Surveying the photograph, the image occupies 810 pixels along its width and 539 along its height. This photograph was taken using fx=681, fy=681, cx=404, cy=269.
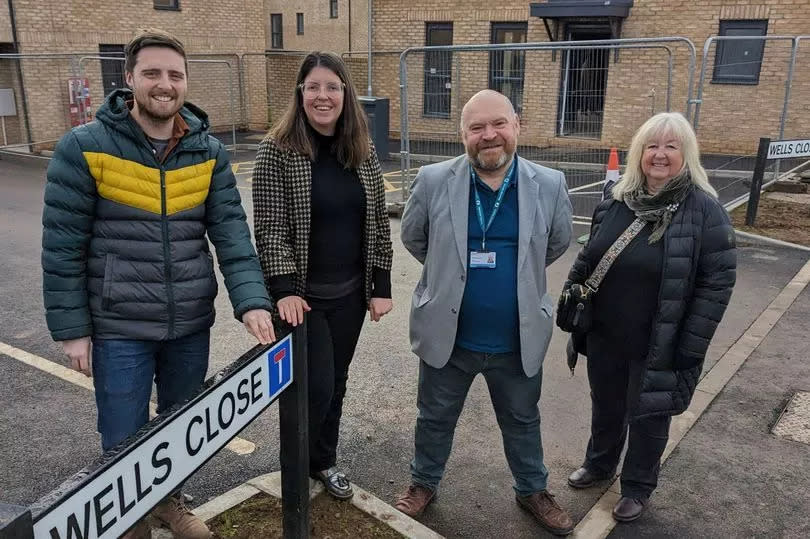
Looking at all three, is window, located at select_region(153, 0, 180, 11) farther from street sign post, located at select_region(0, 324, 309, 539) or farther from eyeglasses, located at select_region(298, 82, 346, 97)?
street sign post, located at select_region(0, 324, 309, 539)

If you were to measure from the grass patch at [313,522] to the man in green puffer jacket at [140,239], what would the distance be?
0.56 metres

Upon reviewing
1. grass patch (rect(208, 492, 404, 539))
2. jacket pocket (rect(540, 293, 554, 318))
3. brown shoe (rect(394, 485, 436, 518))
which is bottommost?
brown shoe (rect(394, 485, 436, 518))

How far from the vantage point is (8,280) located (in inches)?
262

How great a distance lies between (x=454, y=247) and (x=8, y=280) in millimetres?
5627

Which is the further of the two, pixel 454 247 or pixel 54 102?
pixel 54 102

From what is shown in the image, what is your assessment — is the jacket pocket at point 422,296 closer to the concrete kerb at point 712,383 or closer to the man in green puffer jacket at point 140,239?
the man in green puffer jacket at point 140,239

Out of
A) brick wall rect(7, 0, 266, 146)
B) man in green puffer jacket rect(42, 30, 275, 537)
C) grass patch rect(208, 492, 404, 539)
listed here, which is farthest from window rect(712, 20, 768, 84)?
man in green puffer jacket rect(42, 30, 275, 537)

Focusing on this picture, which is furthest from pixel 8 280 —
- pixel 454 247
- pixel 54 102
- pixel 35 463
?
pixel 54 102

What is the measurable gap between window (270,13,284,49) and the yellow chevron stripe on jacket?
874 inches

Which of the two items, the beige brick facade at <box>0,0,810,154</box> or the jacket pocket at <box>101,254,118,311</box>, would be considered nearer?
the jacket pocket at <box>101,254,118,311</box>

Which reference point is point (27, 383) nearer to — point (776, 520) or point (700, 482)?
point (700, 482)

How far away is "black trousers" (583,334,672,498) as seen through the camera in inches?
120

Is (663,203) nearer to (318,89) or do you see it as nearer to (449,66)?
(318,89)

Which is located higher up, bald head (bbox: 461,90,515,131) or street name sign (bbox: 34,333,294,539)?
bald head (bbox: 461,90,515,131)
